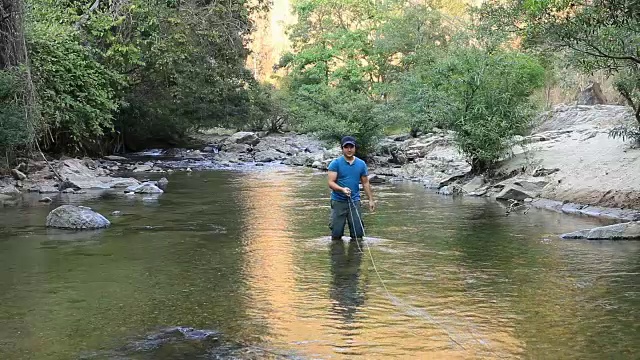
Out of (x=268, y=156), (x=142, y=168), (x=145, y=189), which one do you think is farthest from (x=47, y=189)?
(x=268, y=156)

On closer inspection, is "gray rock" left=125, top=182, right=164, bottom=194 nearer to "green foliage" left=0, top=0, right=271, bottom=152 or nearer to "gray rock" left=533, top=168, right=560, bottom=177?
"green foliage" left=0, top=0, right=271, bottom=152

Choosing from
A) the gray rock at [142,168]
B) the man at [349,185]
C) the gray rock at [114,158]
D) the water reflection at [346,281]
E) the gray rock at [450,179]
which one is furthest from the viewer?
the gray rock at [114,158]

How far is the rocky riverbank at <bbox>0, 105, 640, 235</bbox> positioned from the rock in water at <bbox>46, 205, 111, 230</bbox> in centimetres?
466

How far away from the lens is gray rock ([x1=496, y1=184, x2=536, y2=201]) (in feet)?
57.2

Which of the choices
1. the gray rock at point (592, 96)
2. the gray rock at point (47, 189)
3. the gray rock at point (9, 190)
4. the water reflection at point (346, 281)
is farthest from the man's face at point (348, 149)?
the gray rock at point (592, 96)

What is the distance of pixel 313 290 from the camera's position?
7.87m

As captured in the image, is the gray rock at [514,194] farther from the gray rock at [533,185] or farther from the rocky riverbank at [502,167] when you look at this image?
the gray rock at [533,185]

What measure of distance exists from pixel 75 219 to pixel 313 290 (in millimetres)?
6476

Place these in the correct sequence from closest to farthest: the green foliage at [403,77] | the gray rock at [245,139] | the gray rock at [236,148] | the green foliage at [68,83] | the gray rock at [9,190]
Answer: the gray rock at [9,190] < the green foliage at [403,77] < the green foliage at [68,83] < the gray rock at [236,148] < the gray rock at [245,139]

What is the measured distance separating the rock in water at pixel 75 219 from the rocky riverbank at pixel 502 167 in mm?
4663

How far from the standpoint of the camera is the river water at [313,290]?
5863mm

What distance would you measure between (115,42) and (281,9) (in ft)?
223

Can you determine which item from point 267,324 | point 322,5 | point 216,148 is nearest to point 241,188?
point 267,324

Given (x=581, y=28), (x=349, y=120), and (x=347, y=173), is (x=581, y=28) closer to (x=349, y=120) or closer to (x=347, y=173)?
(x=347, y=173)
